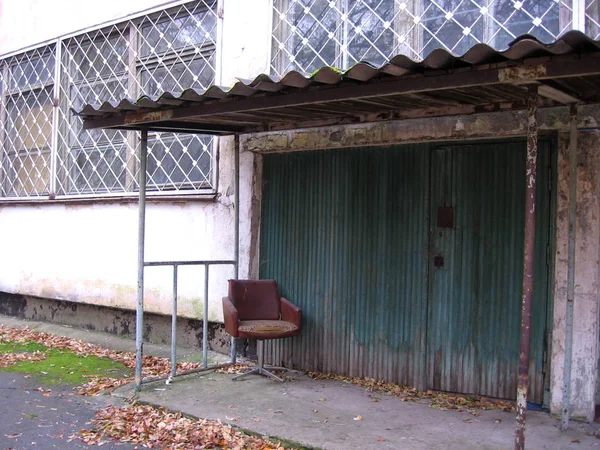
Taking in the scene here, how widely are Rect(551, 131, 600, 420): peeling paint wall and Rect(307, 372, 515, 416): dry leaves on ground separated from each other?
0.58 meters

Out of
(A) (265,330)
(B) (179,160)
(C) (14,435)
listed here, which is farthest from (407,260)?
(C) (14,435)

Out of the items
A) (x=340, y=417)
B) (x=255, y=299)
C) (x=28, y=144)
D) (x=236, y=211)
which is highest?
(x=28, y=144)

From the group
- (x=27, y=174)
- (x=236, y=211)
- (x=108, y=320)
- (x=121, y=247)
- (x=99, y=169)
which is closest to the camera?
(x=236, y=211)

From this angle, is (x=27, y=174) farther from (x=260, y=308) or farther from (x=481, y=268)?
(x=481, y=268)

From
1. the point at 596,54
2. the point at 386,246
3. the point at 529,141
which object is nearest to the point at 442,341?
the point at 386,246

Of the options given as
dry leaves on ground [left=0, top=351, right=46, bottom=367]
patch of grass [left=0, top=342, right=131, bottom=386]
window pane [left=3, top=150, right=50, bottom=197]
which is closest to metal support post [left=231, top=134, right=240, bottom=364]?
patch of grass [left=0, top=342, right=131, bottom=386]

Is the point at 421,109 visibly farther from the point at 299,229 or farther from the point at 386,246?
the point at 299,229

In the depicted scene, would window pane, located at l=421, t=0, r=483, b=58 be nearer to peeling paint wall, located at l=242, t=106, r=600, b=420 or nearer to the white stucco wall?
peeling paint wall, located at l=242, t=106, r=600, b=420

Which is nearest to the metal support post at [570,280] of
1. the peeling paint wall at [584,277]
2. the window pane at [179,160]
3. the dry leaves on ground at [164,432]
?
the peeling paint wall at [584,277]

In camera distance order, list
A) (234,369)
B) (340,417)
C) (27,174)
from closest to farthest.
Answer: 1. (340,417)
2. (234,369)
3. (27,174)

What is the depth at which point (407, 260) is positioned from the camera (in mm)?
5918

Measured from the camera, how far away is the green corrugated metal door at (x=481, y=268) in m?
5.25

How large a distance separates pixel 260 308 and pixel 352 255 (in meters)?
1.10

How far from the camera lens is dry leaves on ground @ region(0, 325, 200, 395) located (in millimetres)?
6304
